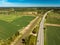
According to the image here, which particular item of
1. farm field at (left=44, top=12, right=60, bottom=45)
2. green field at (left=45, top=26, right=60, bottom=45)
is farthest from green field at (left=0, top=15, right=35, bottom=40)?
green field at (left=45, top=26, right=60, bottom=45)

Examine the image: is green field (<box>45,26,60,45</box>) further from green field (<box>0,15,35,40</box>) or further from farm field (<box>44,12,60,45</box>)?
green field (<box>0,15,35,40</box>)

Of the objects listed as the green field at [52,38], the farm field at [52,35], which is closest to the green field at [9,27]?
the farm field at [52,35]

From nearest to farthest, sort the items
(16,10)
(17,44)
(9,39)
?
(17,44) < (9,39) < (16,10)

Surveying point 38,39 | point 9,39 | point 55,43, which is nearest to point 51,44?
point 55,43

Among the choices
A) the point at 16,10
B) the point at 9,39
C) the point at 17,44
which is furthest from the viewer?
the point at 16,10

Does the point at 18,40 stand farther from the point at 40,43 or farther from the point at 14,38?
the point at 40,43

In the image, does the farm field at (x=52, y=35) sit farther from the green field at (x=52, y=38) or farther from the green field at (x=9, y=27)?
the green field at (x=9, y=27)

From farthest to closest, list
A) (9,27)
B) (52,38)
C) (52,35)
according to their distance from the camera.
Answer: (9,27), (52,35), (52,38)

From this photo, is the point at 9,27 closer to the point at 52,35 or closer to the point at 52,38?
the point at 52,35

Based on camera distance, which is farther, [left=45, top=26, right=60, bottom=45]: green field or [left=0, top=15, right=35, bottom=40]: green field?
[left=0, top=15, right=35, bottom=40]: green field

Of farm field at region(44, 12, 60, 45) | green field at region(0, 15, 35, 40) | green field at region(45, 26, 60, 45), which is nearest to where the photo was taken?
green field at region(45, 26, 60, 45)

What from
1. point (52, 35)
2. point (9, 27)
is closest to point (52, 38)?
point (52, 35)
